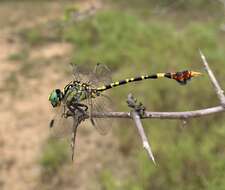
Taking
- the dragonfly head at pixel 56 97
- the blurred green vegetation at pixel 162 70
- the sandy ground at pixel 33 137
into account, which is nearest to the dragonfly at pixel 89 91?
the dragonfly head at pixel 56 97

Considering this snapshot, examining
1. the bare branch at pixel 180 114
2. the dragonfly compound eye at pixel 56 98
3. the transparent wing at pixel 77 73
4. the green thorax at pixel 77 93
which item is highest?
the transparent wing at pixel 77 73

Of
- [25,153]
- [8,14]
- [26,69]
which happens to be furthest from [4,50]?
[25,153]

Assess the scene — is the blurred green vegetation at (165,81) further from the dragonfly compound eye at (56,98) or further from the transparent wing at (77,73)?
the dragonfly compound eye at (56,98)

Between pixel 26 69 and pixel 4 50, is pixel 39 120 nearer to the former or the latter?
pixel 26 69

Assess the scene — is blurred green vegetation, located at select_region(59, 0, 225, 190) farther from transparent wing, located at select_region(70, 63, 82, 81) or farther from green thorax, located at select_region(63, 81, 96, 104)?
green thorax, located at select_region(63, 81, 96, 104)

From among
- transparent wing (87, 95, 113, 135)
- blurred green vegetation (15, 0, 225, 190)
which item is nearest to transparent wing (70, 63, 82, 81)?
transparent wing (87, 95, 113, 135)

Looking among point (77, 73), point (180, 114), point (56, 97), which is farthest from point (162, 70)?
point (180, 114)

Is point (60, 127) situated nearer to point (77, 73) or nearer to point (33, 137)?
point (77, 73)
